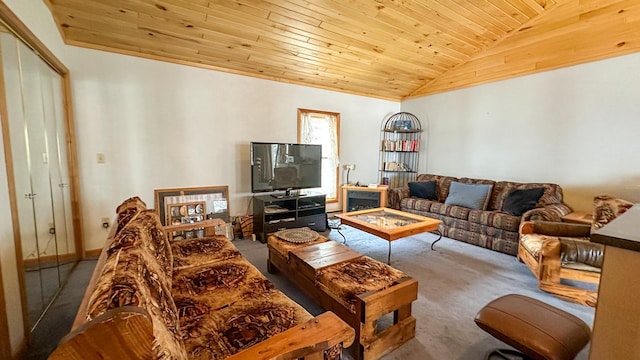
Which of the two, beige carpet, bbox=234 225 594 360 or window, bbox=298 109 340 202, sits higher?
window, bbox=298 109 340 202

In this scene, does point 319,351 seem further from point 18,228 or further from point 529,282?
point 529,282

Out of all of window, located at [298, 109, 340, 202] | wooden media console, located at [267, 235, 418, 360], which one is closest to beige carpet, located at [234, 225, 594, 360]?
wooden media console, located at [267, 235, 418, 360]

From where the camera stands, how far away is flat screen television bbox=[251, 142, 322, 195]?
Result: 376 cm

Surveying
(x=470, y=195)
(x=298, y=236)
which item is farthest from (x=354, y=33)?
(x=470, y=195)

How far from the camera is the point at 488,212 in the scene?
11.6ft

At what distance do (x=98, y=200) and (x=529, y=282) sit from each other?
4.67 meters

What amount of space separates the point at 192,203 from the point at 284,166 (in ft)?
4.39

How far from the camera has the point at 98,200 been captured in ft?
10.2

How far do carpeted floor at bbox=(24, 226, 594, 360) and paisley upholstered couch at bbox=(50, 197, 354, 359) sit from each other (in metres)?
0.76

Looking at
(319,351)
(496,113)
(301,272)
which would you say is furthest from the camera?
(496,113)

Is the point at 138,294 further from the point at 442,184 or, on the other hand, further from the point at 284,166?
the point at 442,184

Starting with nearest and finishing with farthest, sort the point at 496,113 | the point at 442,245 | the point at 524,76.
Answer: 1. the point at 442,245
2. the point at 524,76
3. the point at 496,113

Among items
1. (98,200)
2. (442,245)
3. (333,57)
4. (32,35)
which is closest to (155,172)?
(98,200)

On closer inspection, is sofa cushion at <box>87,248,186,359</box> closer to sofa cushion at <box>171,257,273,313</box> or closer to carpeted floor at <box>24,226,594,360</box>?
sofa cushion at <box>171,257,273,313</box>
